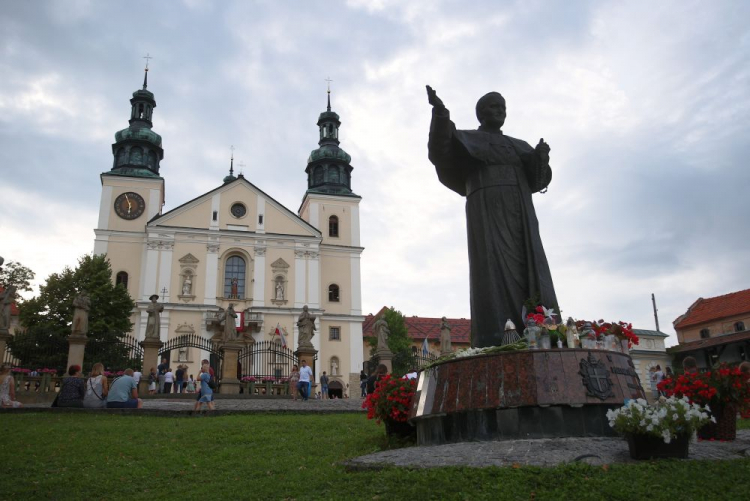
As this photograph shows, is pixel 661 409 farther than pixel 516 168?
No

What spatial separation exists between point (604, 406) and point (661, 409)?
921 millimetres

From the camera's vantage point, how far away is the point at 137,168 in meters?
46.3

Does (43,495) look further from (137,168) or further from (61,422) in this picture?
(137,168)

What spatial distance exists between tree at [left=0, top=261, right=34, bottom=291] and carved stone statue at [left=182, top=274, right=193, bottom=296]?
933cm

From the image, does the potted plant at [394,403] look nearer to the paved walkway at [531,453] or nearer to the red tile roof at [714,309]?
the paved walkway at [531,453]

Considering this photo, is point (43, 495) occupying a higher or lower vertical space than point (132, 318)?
lower

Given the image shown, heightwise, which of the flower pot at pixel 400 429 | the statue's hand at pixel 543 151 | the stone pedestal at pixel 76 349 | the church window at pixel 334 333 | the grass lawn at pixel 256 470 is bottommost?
the grass lawn at pixel 256 470

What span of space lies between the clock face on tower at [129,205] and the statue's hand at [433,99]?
→ 4092cm

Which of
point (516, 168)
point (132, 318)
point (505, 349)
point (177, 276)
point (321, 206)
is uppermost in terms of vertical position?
point (321, 206)

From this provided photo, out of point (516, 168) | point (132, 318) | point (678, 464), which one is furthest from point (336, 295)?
point (678, 464)

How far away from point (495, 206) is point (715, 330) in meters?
48.2

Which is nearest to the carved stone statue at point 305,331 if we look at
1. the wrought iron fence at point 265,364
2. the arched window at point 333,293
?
the wrought iron fence at point 265,364

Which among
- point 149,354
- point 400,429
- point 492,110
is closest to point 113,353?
point 149,354

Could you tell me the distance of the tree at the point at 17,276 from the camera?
3938cm
